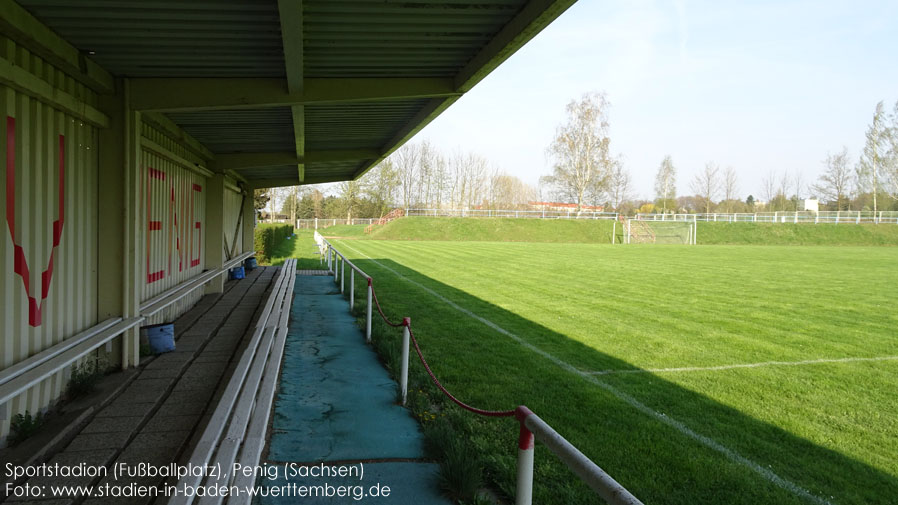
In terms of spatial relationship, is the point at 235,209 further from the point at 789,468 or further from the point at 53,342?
the point at 789,468

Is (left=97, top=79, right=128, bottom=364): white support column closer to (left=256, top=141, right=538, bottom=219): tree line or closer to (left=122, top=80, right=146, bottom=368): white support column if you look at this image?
(left=122, top=80, right=146, bottom=368): white support column

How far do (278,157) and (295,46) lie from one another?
22.7 ft

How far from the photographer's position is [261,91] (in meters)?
5.52

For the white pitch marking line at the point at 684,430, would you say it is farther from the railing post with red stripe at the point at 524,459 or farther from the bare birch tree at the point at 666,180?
the bare birch tree at the point at 666,180

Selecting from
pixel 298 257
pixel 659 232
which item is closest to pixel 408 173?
pixel 659 232

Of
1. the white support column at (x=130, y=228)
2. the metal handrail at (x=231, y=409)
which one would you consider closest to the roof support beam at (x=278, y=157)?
the metal handrail at (x=231, y=409)

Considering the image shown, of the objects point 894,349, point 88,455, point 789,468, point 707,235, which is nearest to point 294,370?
point 88,455

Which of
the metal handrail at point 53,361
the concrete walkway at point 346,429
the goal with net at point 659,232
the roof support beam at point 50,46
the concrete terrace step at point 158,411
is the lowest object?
the concrete walkway at point 346,429

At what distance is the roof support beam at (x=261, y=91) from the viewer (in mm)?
5363

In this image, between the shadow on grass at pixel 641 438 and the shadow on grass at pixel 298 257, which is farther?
the shadow on grass at pixel 298 257

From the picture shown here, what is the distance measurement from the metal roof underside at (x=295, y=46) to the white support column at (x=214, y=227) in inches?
166

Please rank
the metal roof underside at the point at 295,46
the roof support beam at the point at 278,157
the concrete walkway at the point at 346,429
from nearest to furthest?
the concrete walkway at the point at 346,429 < the metal roof underside at the point at 295,46 < the roof support beam at the point at 278,157

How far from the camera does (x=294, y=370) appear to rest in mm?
6133

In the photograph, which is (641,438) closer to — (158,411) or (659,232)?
(158,411)
